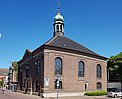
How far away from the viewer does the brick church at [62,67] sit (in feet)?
171

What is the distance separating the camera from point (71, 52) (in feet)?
184

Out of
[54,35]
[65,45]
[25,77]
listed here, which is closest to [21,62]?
[25,77]

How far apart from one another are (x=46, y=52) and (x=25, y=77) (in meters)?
19.4

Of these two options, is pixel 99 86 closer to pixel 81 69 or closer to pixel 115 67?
pixel 81 69

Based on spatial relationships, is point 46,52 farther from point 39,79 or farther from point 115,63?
point 115,63

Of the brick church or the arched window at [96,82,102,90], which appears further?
the arched window at [96,82,102,90]

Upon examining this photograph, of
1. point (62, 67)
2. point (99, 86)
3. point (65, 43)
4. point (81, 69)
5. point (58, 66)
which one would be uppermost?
point (65, 43)

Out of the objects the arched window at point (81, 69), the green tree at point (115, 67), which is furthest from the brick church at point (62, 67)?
the green tree at point (115, 67)

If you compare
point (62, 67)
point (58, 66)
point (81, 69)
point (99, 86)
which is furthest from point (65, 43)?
point (99, 86)

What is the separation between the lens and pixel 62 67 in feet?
178

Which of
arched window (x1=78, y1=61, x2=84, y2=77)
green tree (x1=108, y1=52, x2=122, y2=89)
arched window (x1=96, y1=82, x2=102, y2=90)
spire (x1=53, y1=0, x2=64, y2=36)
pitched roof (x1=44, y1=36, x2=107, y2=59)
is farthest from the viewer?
green tree (x1=108, y1=52, x2=122, y2=89)

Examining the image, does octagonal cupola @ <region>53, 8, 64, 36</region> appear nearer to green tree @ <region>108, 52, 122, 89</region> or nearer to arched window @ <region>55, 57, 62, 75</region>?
arched window @ <region>55, 57, 62, 75</region>

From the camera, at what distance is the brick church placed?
51969mm

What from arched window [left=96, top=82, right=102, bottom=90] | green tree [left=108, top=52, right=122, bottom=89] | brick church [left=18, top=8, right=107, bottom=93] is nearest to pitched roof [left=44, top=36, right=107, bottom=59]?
brick church [left=18, top=8, right=107, bottom=93]
